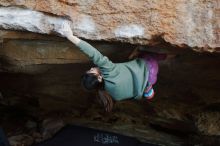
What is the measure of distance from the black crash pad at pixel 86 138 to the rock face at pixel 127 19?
2363 mm

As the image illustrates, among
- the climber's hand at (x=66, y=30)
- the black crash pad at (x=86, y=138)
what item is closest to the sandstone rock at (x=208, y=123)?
the black crash pad at (x=86, y=138)

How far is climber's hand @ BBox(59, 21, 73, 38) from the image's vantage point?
2.90 metres

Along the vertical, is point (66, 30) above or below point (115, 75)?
above

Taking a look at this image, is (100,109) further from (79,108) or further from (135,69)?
(135,69)

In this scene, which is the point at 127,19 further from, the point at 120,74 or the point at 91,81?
the point at 91,81

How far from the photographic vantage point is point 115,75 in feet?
9.52

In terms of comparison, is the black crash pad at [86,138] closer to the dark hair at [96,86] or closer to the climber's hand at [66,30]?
the dark hair at [96,86]

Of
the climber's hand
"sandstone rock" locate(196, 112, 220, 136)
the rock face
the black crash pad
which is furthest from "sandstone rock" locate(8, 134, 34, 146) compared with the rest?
the climber's hand

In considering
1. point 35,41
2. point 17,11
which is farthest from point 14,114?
point 17,11

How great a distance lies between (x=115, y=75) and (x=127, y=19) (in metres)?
0.42

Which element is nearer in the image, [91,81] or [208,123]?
[91,81]

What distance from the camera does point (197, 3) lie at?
2.75 meters

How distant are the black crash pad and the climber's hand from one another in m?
2.45

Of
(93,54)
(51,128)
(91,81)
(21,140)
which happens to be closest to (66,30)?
(93,54)
